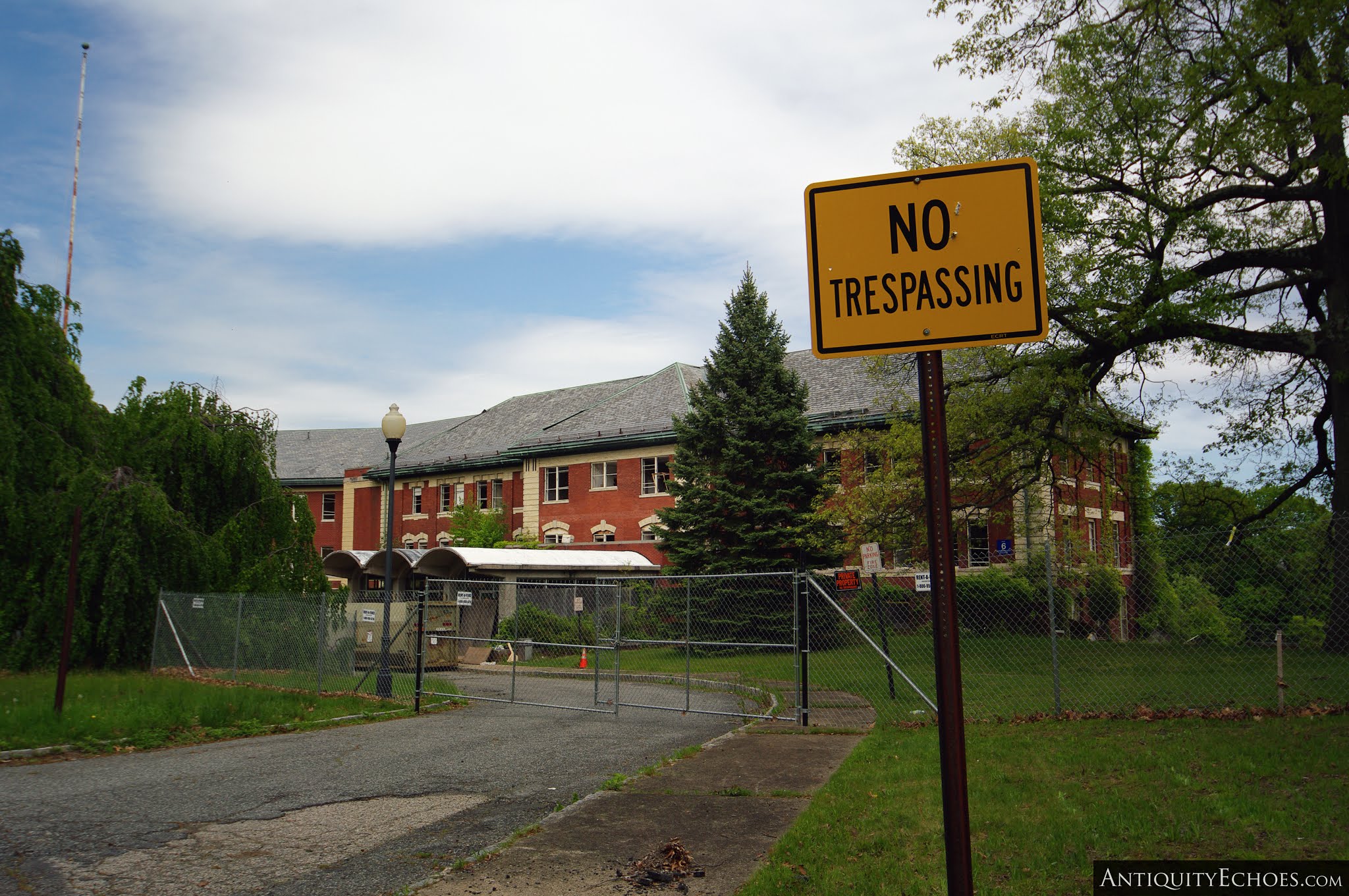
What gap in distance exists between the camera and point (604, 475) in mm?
44375

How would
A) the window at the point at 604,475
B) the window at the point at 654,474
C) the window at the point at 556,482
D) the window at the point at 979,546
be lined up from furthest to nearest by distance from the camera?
the window at the point at 556,482, the window at the point at 604,475, the window at the point at 654,474, the window at the point at 979,546

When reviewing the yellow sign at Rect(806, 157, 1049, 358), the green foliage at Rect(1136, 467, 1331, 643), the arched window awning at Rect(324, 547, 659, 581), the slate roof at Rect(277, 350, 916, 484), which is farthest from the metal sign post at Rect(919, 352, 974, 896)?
the slate roof at Rect(277, 350, 916, 484)

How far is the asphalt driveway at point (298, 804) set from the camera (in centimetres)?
639

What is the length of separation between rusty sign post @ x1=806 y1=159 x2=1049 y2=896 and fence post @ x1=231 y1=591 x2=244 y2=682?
1858 centimetres

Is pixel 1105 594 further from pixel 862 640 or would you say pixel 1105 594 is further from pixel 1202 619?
pixel 1202 619

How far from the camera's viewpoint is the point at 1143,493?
37812mm

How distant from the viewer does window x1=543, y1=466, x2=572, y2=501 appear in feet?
150

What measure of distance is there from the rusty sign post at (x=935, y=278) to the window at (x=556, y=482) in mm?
42482

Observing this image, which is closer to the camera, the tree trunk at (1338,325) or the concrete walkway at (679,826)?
the concrete walkway at (679,826)

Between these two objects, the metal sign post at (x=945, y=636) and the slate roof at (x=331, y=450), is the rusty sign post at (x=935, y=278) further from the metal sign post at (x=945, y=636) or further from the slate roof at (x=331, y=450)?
the slate roof at (x=331, y=450)

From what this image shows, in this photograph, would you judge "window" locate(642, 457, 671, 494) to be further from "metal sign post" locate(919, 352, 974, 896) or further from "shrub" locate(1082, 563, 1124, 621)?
"metal sign post" locate(919, 352, 974, 896)

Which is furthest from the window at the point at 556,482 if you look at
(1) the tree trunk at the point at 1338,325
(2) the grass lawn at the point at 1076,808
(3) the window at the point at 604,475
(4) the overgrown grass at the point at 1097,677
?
(2) the grass lawn at the point at 1076,808

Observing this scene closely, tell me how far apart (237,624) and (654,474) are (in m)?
24.7

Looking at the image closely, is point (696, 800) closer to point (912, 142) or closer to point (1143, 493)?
point (912, 142)
